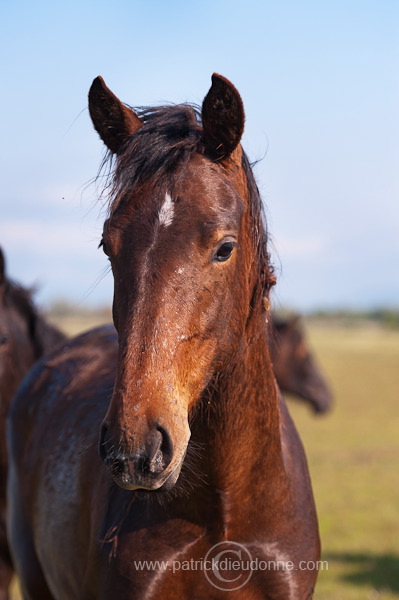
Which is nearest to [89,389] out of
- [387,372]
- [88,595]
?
[88,595]

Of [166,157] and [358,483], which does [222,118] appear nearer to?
[166,157]

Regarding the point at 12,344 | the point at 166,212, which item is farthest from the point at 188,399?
the point at 12,344

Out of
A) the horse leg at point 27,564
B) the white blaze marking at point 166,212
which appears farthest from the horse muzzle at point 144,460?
the horse leg at point 27,564

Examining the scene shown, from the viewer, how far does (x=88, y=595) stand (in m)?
2.96

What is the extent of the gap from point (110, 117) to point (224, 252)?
2.53 feet

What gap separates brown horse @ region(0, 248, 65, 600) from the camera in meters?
5.70

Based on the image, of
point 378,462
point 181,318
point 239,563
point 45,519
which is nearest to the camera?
point 181,318

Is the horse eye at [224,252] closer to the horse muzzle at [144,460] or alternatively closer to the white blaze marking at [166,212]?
the white blaze marking at [166,212]

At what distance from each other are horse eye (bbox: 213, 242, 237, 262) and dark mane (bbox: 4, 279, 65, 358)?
4206 millimetres

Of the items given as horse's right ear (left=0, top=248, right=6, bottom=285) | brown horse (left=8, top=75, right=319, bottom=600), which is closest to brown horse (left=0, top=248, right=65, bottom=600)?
horse's right ear (left=0, top=248, right=6, bottom=285)

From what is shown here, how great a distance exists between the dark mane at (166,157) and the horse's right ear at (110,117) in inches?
2.2

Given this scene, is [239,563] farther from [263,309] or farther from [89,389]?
[89,389]

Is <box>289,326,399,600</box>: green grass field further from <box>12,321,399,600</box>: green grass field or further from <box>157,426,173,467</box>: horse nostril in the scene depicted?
<box>157,426,173,467</box>: horse nostril

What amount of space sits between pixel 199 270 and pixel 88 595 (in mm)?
1476
